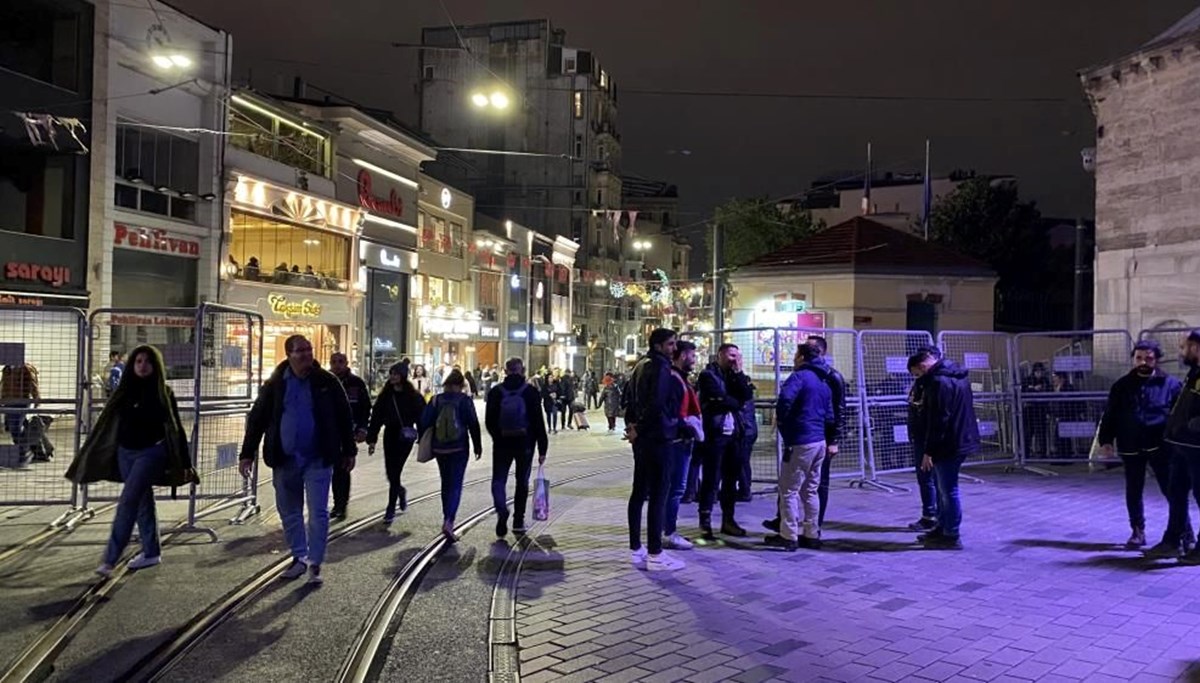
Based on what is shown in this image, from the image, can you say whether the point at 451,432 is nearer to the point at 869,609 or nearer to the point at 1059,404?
the point at 869,609

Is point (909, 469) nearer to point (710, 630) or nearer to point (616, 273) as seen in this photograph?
point (710, 630)

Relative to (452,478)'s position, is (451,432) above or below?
above

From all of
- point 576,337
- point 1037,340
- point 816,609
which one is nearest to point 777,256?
point 1037,340

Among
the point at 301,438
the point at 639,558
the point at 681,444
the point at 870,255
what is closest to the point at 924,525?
the point at 681,444

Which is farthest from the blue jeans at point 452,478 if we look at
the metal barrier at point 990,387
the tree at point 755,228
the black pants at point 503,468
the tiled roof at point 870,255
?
the tree at point 755,228

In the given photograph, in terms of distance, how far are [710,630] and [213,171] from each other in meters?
23.5

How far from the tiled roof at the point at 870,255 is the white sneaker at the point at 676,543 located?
Answer: 54.2ft

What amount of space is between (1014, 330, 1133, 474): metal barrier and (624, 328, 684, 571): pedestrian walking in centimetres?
811

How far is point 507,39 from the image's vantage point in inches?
2430

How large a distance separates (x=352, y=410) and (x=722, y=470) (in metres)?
3.78

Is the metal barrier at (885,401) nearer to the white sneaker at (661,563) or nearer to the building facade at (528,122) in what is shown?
the white sneaker at (661,563)

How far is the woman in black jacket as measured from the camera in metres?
9.80

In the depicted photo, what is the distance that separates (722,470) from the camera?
915cm

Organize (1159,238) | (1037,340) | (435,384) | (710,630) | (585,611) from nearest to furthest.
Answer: (710,630) < (585,611) < (1159,238) < (1037,340) < (435,384)
